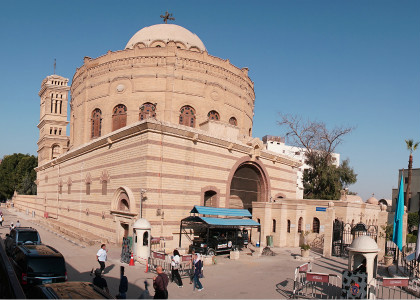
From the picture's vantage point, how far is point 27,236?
60.7ft

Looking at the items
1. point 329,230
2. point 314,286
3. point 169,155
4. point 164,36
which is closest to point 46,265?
point 314,286

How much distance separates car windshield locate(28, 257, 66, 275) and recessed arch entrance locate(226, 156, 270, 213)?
14378 millimetres

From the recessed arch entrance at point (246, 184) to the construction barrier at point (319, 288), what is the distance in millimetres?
11387

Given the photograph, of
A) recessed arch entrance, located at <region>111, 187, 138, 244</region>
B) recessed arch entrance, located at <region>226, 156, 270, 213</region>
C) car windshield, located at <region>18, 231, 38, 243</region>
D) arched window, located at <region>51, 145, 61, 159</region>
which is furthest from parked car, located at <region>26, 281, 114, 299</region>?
arched window, located at <region>51, 145, 61, 159</region>

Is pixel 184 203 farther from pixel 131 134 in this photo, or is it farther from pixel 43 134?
pixel 43 134

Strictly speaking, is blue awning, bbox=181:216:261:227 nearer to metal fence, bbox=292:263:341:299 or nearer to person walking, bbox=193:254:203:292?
person walking, bbox=193:254:203:292

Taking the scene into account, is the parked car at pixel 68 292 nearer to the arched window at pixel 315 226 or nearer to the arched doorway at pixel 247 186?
the arched doorway at pixel 247 186

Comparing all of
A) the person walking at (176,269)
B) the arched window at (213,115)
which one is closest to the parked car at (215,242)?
the person walking at (176,269)

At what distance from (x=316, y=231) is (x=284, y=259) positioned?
7.83 m

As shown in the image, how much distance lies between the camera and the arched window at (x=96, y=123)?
32.1 meters

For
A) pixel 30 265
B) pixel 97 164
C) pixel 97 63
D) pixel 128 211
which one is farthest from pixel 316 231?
pixel 97 63

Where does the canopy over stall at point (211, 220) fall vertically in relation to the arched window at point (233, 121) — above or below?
below

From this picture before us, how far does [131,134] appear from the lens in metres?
22.1

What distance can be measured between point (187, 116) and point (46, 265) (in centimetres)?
2017
